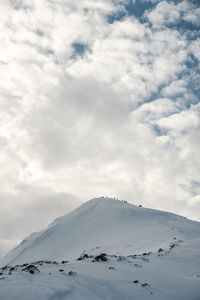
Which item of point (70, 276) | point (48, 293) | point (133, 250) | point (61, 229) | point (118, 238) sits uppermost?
point (61, 229)

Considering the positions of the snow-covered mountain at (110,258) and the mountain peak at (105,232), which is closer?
the snow-covered mountain at (110,258)

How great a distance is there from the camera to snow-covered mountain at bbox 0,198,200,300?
16219 millimetres

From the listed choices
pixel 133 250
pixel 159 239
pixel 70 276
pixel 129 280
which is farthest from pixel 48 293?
pixel 159 239

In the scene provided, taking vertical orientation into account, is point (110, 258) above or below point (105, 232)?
below

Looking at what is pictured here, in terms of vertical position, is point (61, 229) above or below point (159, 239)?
above

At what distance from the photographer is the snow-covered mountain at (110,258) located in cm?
1622

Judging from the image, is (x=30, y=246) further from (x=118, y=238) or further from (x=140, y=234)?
(x=140, y=234)

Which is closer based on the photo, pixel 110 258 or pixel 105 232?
pixel 110 258

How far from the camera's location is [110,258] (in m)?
25.4

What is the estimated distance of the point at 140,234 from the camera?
152 feet

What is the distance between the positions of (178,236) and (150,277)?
71.2ft

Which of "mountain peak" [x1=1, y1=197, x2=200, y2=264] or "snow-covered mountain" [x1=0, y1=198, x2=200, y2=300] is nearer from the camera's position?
"snow-covered mountain" [x1=0, y1=198, x2=200, y2=300]

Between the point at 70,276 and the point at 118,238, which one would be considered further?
the point at 118,238

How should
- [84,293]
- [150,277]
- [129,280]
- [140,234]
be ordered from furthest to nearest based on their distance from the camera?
[140,234], [150,277], [129,280], [84,293]
